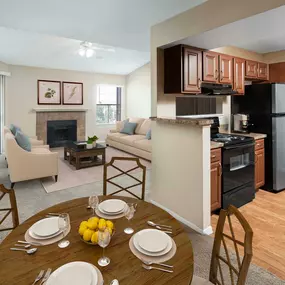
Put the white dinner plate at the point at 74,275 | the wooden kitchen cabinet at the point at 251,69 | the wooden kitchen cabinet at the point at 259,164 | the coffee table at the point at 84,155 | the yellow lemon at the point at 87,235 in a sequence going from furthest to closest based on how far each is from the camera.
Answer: the coffee table at the point at 84,155, the wooden kitchen cabinet at the point at 251,69, the wooden kitchen cabinet at the point at 259,164, the yellow lemon at the point at 87,235, the white dinner plate at the point at 74,275

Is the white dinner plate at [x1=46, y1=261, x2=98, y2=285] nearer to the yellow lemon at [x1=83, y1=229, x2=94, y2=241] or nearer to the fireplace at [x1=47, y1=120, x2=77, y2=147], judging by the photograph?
the yellow lemon at [x1=83, y1=229, x2=94, y2=241]

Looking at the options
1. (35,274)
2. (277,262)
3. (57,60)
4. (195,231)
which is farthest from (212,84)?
(57,60)

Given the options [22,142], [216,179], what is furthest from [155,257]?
[22,142]

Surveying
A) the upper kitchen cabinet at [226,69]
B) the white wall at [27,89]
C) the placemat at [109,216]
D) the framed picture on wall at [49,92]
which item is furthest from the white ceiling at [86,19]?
the placemat at [109,216]

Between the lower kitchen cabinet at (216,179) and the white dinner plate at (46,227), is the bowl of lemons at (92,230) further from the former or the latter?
the lower kitchen cabinet at (216,179)

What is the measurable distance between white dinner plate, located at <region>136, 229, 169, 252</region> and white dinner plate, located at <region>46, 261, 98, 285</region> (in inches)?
10.9

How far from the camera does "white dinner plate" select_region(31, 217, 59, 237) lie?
1250 millimetres

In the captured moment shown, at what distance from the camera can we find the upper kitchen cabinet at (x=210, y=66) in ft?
10.6

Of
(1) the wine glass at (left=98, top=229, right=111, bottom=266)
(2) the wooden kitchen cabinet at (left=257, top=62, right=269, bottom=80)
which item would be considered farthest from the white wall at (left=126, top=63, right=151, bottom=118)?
(1) the wine glass at (left=98, top=229, right=111, bottom=266)

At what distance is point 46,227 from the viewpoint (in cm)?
131

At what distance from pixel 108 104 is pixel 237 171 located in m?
6.44

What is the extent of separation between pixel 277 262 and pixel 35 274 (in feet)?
6.85

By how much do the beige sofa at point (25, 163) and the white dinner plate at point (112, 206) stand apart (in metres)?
2.78

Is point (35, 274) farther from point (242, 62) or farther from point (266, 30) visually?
point (242, 62)
